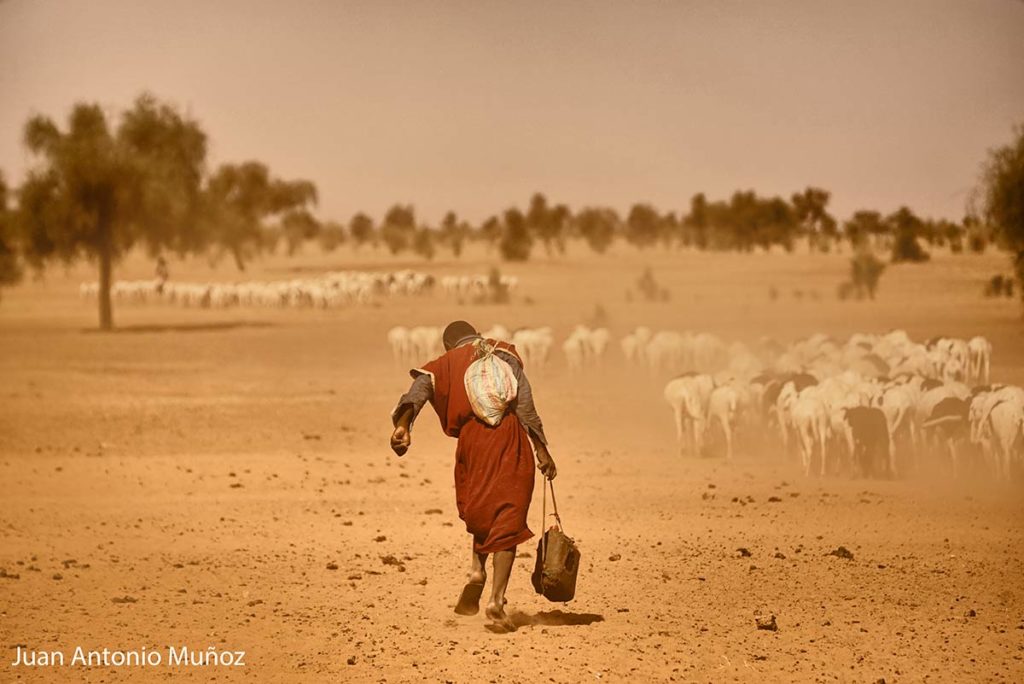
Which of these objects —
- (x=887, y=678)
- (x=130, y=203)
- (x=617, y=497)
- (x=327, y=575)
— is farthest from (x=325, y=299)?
(x=887, y=678)

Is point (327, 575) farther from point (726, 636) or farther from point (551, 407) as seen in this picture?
point (551, 407)

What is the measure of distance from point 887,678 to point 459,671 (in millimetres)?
2414

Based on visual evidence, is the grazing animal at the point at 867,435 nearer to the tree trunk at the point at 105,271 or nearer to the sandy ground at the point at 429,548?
the sandy ground at the point at 429,548

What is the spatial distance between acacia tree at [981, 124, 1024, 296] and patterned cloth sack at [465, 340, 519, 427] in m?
18.3

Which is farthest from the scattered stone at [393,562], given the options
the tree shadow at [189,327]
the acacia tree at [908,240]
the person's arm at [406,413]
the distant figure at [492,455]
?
the acacia tree at [908,240]

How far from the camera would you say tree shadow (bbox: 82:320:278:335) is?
36.2 metres

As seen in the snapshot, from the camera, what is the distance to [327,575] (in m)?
9.52

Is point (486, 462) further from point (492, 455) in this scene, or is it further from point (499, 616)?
point (499, 616)

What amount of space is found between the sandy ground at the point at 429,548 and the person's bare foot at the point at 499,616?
0.09m

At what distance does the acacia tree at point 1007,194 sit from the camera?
75.7 feet

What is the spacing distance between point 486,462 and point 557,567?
0.78 m

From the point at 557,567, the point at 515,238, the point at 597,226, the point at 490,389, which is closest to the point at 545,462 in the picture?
the point at 490,389

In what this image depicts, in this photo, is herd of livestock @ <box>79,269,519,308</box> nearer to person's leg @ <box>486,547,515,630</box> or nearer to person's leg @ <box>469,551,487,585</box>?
person's leg @ <box>469,551,487,585</box>

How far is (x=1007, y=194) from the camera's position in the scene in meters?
23.5
